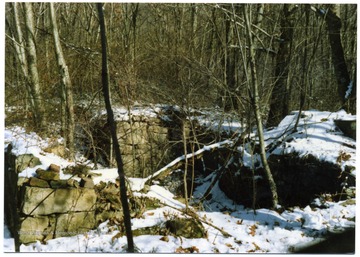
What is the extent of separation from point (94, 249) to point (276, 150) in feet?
11.3

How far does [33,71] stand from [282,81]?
15.6 ft

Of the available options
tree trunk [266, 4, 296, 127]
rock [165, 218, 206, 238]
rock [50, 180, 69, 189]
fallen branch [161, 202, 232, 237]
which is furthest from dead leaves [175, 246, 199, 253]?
tree trunk [266, 4, 296, 127]

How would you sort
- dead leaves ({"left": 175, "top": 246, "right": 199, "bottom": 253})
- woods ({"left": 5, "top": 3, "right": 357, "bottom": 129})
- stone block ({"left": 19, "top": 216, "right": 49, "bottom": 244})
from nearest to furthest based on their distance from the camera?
dead leaves ({"left": 175, "top": 246, "right": 199, "bottom": 253}) < stone block ({"left": 19, "top": 216, "right": 49, "bottom": 244}) < woods ({"left": 5, "top": 3, "right": 357, "bottom": 129})

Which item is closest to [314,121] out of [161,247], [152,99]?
[152,99]

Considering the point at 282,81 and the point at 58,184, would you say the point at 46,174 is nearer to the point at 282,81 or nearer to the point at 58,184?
the point at 58,184

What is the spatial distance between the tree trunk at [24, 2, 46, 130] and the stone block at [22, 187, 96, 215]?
4.53 feet

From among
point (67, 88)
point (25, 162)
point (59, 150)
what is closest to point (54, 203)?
point (25, 162)

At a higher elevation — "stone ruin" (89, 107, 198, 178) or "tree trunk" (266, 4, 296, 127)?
"tree trunk" (266, 4, 296, 127)

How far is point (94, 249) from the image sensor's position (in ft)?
12.0

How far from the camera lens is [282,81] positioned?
6.38 m

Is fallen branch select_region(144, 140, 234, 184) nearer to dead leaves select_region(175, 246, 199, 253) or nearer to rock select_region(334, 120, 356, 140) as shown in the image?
dead leaves select_region(175, 246, 199, 253)

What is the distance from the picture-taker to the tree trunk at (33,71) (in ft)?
16.6

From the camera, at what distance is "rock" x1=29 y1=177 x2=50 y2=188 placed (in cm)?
408

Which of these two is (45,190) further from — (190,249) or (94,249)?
(190,249)
